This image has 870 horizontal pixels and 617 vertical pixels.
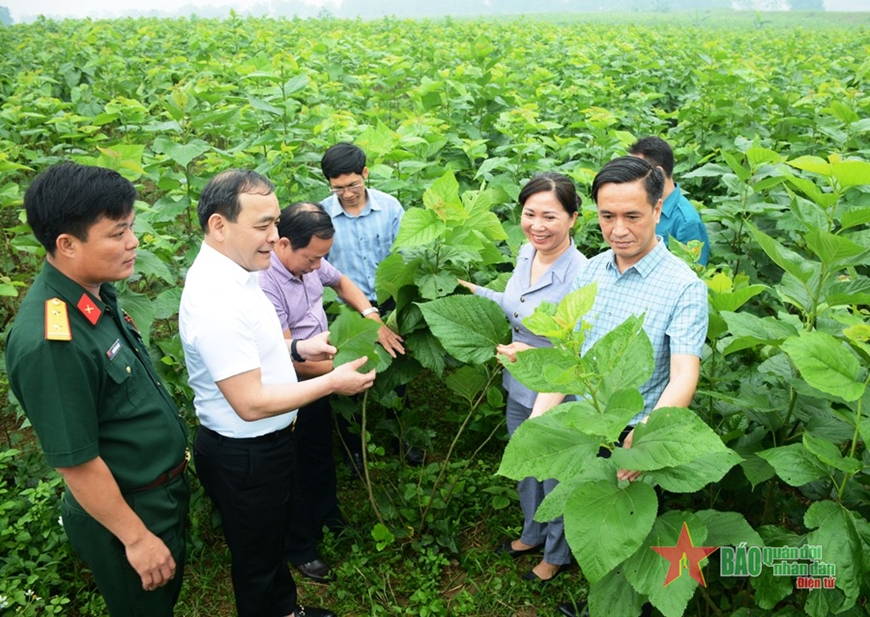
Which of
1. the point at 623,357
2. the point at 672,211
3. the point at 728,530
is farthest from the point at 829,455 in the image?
the point at 672,211

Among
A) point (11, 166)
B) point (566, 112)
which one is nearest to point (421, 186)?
point (11, 166)

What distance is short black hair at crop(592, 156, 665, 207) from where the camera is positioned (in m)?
2.24

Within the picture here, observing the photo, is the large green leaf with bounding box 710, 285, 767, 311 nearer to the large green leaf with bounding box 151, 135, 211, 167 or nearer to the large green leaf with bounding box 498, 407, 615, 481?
the large green leaf with bounding box 498, 407, 615, 481

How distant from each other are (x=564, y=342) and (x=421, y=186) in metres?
2.68

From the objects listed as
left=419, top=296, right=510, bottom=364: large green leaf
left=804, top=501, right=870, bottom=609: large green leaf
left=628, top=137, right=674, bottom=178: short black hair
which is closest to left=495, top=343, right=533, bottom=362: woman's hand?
left=419, top=296, right=510, bottom=364: large green leaf

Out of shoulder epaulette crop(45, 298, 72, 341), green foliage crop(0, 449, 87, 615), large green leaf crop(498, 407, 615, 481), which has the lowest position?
green foliage crop(0, 449, 87, 615)

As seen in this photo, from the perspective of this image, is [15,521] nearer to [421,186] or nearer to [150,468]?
[150,468]

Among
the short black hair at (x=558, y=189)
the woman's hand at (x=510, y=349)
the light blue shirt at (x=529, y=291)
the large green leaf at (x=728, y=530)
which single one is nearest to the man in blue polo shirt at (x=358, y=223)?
the light blue shirt at (x=529, y=291)

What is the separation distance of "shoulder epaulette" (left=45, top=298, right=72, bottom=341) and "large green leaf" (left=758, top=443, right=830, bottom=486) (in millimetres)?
1947

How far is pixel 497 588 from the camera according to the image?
2.99 meters

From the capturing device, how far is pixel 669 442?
1623mm

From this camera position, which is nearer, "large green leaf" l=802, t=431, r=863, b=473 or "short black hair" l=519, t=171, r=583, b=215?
"large green leaf" l=802, t=431, r=863, b=473

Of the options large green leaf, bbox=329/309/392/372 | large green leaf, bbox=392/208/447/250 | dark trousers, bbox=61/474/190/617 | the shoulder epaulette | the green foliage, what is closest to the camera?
the shoulder epaulette

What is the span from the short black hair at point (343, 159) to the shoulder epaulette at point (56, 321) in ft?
5.95
